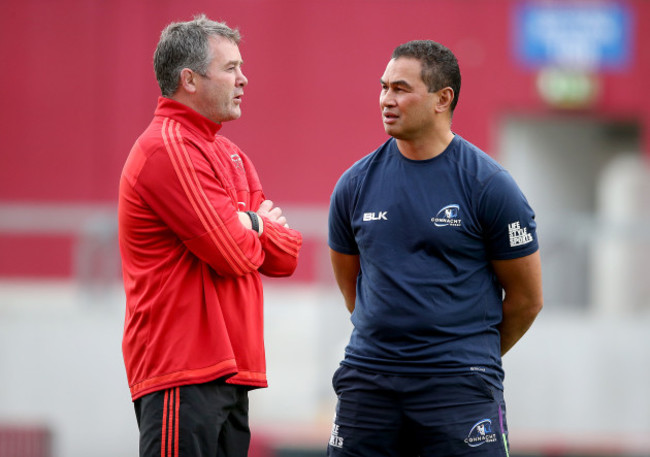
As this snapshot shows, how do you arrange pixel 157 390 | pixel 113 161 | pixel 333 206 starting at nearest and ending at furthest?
pixel 157 390 < pixel 333 206 < pixel 113 161

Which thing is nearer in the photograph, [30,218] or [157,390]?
[157,390]

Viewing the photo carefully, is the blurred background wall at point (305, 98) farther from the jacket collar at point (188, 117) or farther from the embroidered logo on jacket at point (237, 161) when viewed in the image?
the jacket collar at point (188, 117)

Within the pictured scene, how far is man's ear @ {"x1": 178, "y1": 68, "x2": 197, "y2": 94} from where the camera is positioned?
332 cm

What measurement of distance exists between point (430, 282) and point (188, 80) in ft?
3.31

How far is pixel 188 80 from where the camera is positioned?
131 inches

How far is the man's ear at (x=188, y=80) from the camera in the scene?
3324 mm

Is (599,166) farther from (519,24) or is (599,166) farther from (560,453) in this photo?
(560,453)

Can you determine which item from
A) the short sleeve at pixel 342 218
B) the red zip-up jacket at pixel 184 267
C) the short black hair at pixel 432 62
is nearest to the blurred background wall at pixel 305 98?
the short sleeve at pixel 342 218

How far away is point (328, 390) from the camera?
29.8 ft

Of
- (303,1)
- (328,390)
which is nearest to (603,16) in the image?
(303,1)

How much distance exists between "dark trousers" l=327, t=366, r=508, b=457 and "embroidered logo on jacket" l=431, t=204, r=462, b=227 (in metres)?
0.49

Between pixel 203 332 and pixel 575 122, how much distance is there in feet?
40.0

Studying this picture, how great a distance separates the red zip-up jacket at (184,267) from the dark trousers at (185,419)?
40 millimetres

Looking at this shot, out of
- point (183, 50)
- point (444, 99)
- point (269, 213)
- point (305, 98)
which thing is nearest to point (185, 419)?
point (269, 213)
